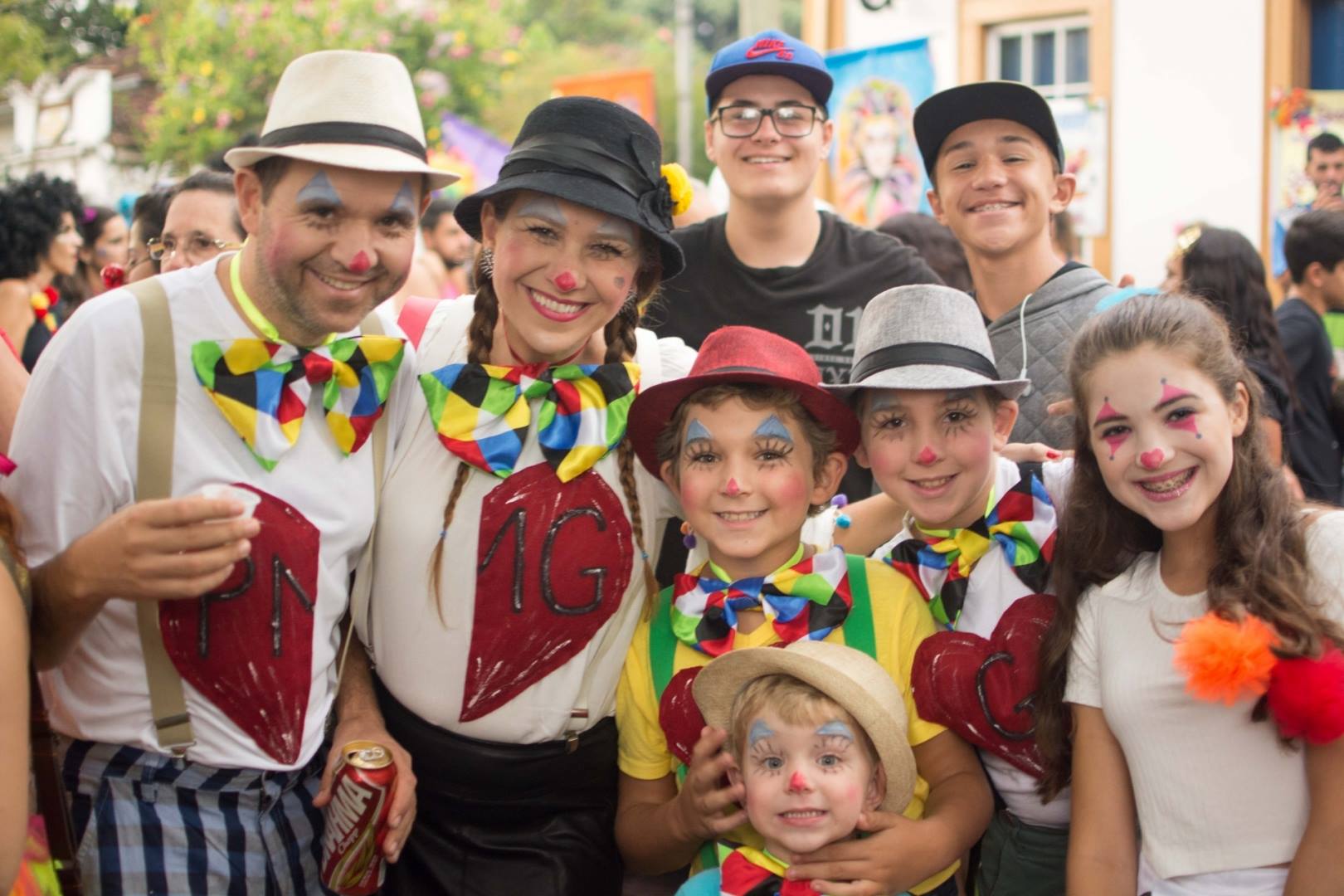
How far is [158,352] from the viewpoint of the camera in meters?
2.29

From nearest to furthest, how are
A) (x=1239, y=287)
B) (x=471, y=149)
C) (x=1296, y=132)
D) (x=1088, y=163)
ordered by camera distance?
(x=1239, y=287) < (x=1296, y=132) < (x=1088, y=163) < (x=471, y=149)

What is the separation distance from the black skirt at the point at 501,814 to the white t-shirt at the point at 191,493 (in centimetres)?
25

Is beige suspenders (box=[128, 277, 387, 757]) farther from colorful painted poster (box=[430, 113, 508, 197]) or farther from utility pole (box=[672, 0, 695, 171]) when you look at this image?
utility pole (box=[672, 0, 695, 171])

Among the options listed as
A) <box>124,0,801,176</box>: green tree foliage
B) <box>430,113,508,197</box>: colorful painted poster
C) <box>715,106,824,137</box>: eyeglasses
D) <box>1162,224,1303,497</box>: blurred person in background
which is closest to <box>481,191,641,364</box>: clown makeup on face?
<box>715,106,824,137</box>: eyeglasses

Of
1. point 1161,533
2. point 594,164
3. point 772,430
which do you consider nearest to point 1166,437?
point 1161,533

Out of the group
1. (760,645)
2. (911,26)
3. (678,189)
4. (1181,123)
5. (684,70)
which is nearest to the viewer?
(760,645)

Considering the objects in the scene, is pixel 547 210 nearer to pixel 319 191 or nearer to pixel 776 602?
pixel 319 191

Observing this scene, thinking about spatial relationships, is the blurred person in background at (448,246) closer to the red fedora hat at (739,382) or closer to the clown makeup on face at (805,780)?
the red fedora hat at (739,382)

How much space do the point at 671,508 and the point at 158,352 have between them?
108 cm

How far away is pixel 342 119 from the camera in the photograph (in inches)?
95.6

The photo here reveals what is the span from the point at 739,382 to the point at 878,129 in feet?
17.7

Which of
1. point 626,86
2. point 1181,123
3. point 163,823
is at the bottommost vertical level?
point 163,823

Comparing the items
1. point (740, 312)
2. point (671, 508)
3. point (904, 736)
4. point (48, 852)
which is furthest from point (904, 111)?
point (48, 852)

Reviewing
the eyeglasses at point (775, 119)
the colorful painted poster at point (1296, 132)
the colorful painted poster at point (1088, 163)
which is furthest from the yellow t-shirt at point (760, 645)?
the colorful painted poster at point (1088, 163)
